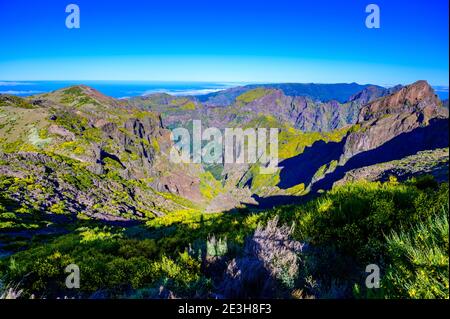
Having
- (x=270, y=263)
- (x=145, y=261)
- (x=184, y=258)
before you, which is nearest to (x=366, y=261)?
(x=270, y=263)

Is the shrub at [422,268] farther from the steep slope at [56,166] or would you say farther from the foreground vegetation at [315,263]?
the steep slope at [56,166]

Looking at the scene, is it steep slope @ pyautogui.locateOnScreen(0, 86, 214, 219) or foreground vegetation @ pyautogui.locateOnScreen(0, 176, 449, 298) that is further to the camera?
steep slope @ pyautogui.locateOnScreen(0, 86, 214, 219)

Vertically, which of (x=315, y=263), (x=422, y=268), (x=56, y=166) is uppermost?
(x=422, y=268)

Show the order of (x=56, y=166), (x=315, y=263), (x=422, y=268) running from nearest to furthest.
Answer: (x=422, y=268) < (x=315, y=263) < (x=56, y=166)

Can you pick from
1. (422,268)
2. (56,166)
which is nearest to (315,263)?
(422,268)

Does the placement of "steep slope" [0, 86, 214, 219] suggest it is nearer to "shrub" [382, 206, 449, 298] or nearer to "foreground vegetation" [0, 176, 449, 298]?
"foreground vegetation" [0, 176, 449, 298]

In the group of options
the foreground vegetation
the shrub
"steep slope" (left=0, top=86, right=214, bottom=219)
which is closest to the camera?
the shrub

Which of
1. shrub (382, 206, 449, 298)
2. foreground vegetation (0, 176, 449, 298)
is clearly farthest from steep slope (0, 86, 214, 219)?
shrub (382, 206, 449, 298)

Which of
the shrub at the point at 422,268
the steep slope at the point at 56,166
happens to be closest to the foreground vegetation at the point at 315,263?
the shrub at the point at 422,268

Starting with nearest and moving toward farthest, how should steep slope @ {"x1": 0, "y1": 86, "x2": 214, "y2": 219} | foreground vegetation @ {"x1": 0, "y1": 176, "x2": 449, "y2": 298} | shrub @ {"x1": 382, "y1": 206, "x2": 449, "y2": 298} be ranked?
shrub @ {"x1": 382, "y1": 206, "x2": 449, "y2": 298}
foreground vegetation @ {"x1": 0, "y1": 176, "x2": 449, "y2": 298}
steep slope @ {"x1": 0, "y1": 86, "x2": 214, "y2": 219}

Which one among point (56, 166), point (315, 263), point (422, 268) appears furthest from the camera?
point (56, 166)

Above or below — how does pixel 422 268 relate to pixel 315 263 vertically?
above

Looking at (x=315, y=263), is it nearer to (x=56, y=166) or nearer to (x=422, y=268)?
(x=422, y=268)

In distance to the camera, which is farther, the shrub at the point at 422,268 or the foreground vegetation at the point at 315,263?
the foreground vegetation at the point at 315,263
